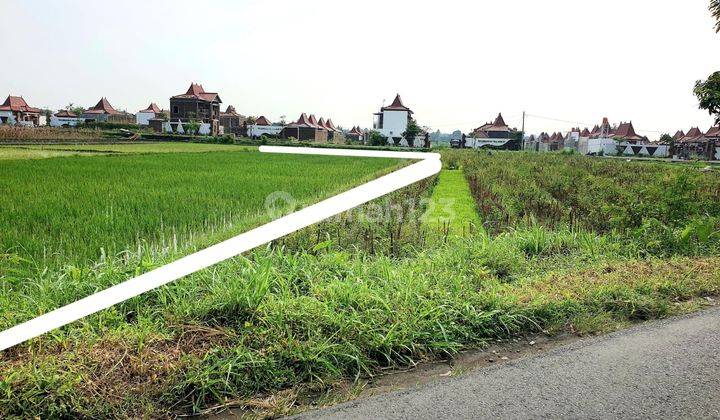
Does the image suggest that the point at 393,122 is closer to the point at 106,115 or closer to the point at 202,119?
the point at 202,119

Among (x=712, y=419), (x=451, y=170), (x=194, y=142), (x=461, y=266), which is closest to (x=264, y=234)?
(x=712, y=419)

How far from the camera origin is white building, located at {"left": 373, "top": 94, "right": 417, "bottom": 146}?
18.4 ft

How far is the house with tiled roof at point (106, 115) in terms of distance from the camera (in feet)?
127

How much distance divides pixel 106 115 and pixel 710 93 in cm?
4731

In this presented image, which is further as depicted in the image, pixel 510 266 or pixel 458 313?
pixel 510 266

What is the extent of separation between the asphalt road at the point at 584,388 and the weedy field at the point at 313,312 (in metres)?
0.32

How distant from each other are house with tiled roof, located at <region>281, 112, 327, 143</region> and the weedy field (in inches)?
803

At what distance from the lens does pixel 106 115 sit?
4447 cm

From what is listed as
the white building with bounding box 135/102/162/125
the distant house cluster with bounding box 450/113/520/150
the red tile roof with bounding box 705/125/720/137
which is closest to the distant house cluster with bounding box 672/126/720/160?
the red tile roof with bounding box 705/125/720/137

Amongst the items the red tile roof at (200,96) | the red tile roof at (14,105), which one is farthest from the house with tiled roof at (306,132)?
the red tile roof at (200,96)

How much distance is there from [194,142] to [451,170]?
16.4 metres

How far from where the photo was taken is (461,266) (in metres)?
4.29

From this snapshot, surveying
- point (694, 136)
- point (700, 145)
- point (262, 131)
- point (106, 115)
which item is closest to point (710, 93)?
point (262, 131)

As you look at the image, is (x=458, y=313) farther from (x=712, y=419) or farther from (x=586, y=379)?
(x=712, y=419)
